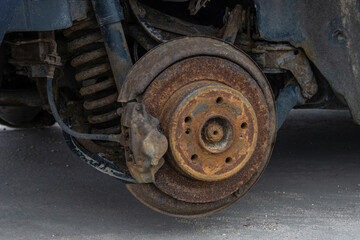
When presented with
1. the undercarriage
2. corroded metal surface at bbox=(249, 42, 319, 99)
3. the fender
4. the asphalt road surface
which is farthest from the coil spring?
corroded metal surface at bbox=(249, 42, 319, 99)

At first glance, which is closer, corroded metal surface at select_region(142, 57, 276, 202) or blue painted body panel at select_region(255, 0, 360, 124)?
corroded metal surface at select_region(142, 57, 276, 202)

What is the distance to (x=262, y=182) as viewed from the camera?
3.38 m

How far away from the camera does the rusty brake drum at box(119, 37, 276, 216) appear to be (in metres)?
2.29

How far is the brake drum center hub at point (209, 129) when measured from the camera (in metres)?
2.27

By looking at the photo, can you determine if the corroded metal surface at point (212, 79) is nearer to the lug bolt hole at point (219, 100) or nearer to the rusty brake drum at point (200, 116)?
the rusty brake drum at point (200, 116)

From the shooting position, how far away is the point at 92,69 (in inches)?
99.6

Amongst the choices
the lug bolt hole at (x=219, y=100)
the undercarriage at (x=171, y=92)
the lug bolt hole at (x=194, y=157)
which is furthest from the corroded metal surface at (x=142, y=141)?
the lug bolt hole at (x=219, y=100)

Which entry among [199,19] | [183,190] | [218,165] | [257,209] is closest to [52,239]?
[183,190]

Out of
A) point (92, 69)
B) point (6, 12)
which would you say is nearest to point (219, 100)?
point (92, 69)

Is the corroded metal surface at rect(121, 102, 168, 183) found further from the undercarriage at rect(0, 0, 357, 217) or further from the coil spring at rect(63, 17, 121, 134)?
the coil spring at rect(63, 17, 121, 134)

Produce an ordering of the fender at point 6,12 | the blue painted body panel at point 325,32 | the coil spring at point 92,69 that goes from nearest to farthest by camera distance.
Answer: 1. the fender at point 6,12
2. the coil spring at point 92,69
3. the blue painted body panel at point 325,32

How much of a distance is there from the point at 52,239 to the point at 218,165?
77cm

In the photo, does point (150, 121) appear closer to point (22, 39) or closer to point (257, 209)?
point (22, 39)

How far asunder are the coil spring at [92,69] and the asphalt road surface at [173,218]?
0.46 metres
